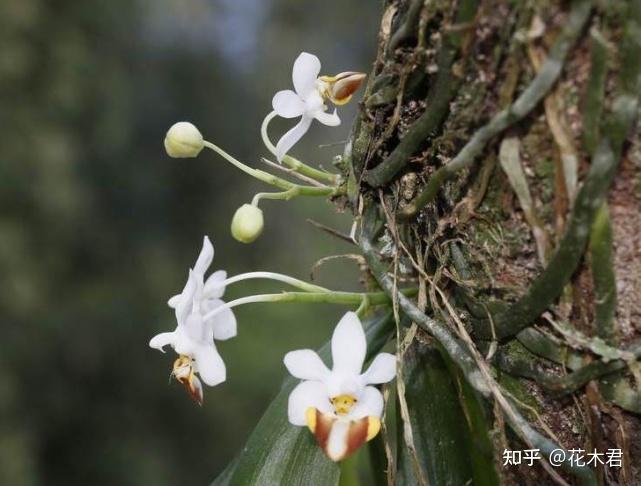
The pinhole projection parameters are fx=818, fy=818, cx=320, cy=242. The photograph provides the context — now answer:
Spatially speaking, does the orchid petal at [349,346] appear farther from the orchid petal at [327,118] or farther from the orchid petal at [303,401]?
the orchid petal at [327,118]

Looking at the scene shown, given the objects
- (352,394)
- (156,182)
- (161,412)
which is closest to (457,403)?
A: (352,394)

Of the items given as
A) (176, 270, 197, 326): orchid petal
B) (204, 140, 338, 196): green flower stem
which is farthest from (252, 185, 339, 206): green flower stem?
(176, 270, 197, 326): orchid petal

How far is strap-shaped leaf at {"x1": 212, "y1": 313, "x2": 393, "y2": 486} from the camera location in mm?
609

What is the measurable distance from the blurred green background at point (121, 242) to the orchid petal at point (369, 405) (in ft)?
9.06

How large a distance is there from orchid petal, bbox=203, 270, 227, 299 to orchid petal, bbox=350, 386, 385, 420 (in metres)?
0.12

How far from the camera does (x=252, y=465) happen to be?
0.63 meters

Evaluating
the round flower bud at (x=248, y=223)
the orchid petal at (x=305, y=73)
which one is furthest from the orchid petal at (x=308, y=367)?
the orchid petal at (x=305, y=73)

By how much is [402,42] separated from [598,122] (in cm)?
14

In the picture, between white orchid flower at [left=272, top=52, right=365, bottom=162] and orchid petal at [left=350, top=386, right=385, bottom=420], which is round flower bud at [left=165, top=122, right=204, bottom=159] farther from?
orchid petal at [left=350, top=386, right=385, bottom=420]

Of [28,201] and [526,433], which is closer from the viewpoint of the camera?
[526,433]

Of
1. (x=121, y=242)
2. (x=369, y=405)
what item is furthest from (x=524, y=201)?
(x=121, y=242)

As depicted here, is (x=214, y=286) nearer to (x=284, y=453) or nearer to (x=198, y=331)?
(x=198, y=331)

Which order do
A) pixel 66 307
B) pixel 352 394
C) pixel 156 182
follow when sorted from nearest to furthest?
pixel 352 394 < pixel 66 307 < pixel 156 182

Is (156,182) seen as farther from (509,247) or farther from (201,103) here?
(509,247)
